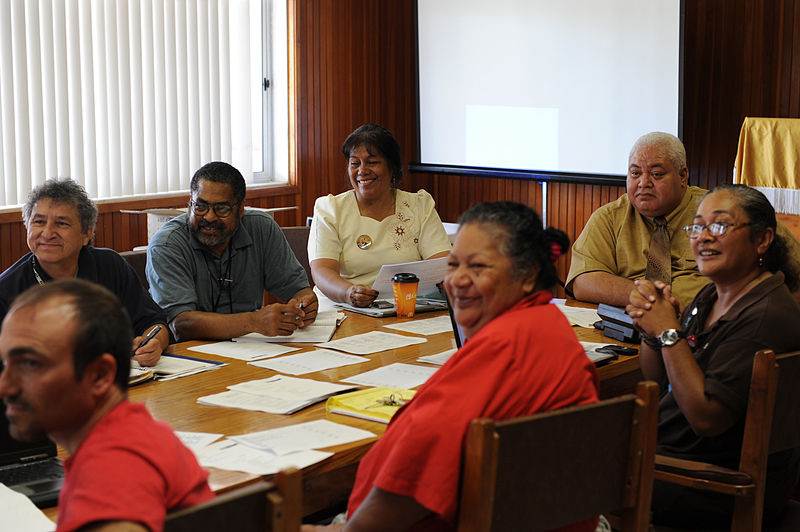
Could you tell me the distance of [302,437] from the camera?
1823 millimetres

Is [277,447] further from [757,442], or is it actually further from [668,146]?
[668,146]

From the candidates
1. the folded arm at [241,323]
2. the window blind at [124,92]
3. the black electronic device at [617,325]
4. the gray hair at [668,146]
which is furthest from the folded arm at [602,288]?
the window blind at [124,92]

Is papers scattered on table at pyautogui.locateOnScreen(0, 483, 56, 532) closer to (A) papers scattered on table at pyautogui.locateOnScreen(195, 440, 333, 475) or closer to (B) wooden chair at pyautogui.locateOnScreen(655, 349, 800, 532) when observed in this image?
(A) papers scattered on table at pyautogui.locateOnScreen(195, 440, 333, 475)

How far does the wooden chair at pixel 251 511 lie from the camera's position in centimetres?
108

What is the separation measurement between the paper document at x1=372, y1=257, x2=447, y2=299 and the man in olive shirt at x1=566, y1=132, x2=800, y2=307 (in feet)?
1.59

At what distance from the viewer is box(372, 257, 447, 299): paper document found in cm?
316

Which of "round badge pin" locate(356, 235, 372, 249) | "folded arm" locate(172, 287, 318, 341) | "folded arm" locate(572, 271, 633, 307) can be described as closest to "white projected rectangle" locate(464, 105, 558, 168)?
"round badge pin" locate(356, 235, 372, 249)

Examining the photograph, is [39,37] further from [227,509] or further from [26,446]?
[227,509]

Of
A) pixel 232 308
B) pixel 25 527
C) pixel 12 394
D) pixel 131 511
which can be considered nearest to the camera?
pixel 131 511

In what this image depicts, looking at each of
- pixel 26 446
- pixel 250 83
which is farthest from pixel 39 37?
pixel 26 446

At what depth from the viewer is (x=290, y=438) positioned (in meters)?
1.81

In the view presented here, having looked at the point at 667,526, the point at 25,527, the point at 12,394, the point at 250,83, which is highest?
the point at 250,83

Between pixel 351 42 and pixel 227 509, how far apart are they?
492 centimetres

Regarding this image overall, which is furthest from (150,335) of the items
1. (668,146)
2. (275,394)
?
(668,146)
